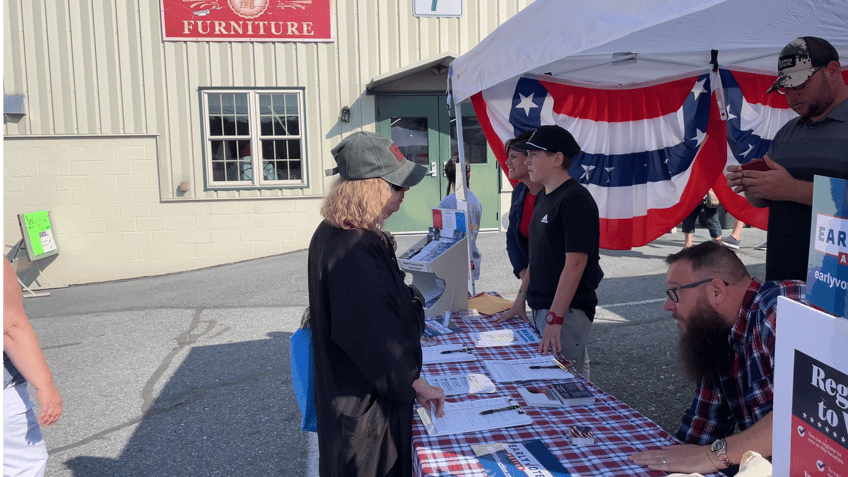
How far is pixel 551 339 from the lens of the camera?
2791 mm

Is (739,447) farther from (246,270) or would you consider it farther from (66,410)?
(246,270)

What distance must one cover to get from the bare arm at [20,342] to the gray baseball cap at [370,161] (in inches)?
51.5

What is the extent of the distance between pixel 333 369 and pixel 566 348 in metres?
1.58

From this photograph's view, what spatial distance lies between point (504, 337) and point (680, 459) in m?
1.42

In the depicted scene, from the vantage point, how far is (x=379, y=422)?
188cm

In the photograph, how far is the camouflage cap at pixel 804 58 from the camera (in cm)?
224

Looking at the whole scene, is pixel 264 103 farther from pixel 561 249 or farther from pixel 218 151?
pixel 561 249

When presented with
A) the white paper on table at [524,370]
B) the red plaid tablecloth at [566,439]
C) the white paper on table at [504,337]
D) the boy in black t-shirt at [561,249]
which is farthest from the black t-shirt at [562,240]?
the red plaid tablecloth at [566,439]

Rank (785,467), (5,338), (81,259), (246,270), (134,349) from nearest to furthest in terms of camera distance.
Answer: (785,467)
(5,338)
(134,349)
(246,270)
(81,259)

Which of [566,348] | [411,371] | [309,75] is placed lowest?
[566,348]

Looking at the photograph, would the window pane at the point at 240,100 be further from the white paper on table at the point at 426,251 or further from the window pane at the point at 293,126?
the white paper on table at the point at 426,251

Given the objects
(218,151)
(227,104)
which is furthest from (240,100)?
(218,151)

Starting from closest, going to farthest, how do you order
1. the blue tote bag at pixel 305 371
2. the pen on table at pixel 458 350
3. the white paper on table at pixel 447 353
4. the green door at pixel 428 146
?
the blue tote bag at pixel 305 371 < the white paper on table at pixel 447 353 < the pen on table at pixel 458 350 < the green door at pixel 428 146

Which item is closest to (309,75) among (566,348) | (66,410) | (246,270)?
(246,270)
